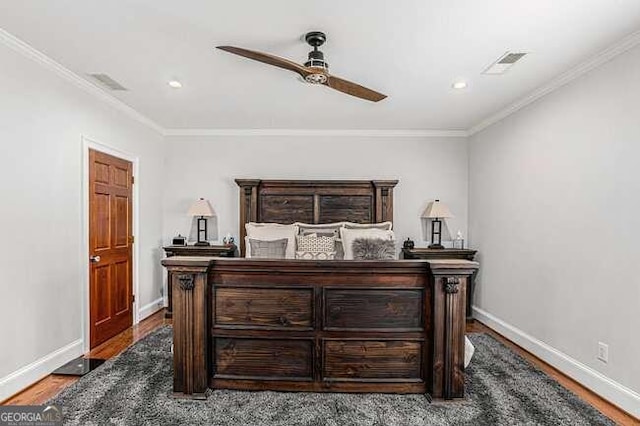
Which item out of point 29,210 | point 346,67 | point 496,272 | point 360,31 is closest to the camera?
point 360,31

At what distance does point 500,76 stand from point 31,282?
4.30m

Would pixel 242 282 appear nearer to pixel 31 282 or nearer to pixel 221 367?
pixel 221 367

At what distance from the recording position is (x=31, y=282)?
282 centimetres

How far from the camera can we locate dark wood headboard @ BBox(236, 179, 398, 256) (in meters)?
4.99

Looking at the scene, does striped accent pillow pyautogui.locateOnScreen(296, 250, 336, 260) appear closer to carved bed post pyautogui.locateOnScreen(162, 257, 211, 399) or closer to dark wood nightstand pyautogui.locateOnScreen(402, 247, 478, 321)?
dark wood nightstand pyautogui.locateOnScreen(402, 247, 478, 321)

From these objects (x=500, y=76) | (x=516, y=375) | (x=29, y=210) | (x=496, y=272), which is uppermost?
(x=500, y=76)

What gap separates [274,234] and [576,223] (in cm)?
303

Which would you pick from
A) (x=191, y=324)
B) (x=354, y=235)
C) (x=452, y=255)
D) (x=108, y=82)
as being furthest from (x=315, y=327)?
(x=108, y=82)

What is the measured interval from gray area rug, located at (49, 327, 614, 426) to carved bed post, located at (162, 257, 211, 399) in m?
0.13

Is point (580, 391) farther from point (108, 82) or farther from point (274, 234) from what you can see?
point (108, 82)

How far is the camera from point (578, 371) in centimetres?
290

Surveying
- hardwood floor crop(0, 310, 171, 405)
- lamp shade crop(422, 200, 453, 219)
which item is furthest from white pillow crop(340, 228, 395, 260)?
hardwood floor crop(0, 310, 171, 405)

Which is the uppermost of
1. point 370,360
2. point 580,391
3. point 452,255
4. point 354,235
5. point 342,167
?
point 342,167

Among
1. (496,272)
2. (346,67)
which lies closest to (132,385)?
(346,67)
